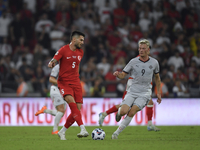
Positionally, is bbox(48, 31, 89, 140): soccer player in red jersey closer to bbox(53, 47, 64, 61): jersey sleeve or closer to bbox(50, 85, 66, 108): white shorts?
bbox(53, 47, 64, 61): jersey sleeve

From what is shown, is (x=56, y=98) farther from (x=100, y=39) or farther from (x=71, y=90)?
(x=100, y=39)

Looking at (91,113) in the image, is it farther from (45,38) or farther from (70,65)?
(70,65)

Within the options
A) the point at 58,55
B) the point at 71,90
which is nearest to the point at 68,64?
the point at 58,55

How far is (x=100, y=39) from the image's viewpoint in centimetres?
1659

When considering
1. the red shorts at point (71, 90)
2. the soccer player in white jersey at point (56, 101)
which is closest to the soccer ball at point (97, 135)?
the red shorts at point (71, 90)

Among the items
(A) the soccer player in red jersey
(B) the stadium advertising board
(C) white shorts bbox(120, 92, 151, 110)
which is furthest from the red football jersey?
(B) the stadium advertising board

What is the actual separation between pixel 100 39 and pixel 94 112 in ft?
13.8

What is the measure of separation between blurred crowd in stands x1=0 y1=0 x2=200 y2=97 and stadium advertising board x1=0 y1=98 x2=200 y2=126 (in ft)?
1.07

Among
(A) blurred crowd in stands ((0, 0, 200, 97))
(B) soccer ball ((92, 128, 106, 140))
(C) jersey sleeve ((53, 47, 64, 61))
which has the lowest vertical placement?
(B) soccer ball ((92, 128, 106, 140))

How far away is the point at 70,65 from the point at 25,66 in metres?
7.07

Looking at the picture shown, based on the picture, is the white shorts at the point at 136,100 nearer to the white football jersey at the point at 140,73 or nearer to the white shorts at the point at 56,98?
the white football jersey at the point at 140,73

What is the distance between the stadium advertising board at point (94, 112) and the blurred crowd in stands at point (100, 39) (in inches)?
12.8

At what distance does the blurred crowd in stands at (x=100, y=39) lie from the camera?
13.9m

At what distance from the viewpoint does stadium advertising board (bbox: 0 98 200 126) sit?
1338 centimetres
